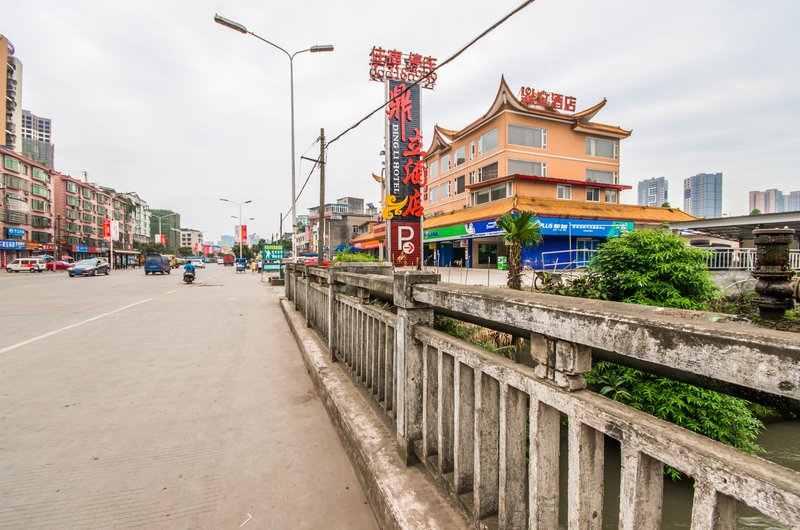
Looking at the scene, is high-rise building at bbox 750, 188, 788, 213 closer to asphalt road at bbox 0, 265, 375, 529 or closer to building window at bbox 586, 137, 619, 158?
building window at bbox 586, 137, 619, 158

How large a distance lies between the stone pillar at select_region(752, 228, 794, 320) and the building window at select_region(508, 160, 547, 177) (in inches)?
784

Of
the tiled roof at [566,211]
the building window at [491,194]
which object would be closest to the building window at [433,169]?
the building window at [491,194]

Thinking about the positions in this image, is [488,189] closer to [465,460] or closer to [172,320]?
[172,320]

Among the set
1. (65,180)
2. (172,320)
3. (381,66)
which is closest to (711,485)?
(172,320)

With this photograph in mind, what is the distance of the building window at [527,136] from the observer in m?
24.9

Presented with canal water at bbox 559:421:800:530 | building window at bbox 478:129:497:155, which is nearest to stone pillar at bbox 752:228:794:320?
canal water at bbox 559:421:800:530

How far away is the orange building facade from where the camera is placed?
22594 mm

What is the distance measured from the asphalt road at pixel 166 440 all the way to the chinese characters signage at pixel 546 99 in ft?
85.5

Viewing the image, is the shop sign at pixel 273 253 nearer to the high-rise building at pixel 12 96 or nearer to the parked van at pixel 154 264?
the parked van at pixel 154 264

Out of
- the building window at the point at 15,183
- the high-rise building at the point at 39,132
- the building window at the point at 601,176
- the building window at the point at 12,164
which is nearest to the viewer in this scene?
the building window at the point at 601,176

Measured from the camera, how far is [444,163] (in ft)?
107

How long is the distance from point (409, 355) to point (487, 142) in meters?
26.9

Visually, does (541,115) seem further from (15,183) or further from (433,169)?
(15,183)

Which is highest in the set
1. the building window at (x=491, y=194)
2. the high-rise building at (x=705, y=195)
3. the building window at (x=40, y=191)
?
the high-rise building at (x=705, y=195)
